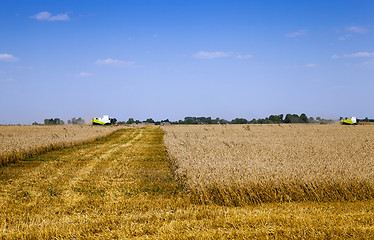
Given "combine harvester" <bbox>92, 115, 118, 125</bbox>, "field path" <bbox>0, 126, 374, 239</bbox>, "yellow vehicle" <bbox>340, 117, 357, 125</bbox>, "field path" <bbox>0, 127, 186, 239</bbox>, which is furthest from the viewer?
"combine harvester" <bbox>92, 115, 118, 125</bbox>

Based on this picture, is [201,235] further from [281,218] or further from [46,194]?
[46,194]

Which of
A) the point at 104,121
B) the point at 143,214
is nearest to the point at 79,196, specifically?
the point at 143,214

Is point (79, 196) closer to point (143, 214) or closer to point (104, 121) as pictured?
point (143, 214)

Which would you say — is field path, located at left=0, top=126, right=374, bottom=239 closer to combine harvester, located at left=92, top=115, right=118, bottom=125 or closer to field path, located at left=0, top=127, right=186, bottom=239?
field path, located at left=0, top=127, right=186, bottom=239

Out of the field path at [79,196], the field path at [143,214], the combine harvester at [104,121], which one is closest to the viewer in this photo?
the field path at [143,214]

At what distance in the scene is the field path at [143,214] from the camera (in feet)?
19.6

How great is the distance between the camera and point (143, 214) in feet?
24.1

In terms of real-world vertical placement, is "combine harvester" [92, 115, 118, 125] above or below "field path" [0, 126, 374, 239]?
above

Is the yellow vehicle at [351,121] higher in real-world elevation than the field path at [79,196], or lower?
higher

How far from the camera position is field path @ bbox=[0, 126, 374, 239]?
235 inches

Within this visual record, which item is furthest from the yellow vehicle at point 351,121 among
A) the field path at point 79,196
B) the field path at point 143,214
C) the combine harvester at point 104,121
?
the field path at point 143,214

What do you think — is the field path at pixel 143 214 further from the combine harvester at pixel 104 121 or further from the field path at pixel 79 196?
the combine harvester at pixel 104 121

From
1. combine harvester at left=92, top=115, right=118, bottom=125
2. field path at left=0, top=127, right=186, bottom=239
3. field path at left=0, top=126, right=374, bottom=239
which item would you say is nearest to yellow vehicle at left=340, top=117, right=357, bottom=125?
combine harvester at left=92, top=115, right=118, bottom=125

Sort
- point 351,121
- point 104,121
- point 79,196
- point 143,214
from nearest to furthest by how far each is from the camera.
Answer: point 143,214 → point 79,196 → point 351,121 → point 104,121
